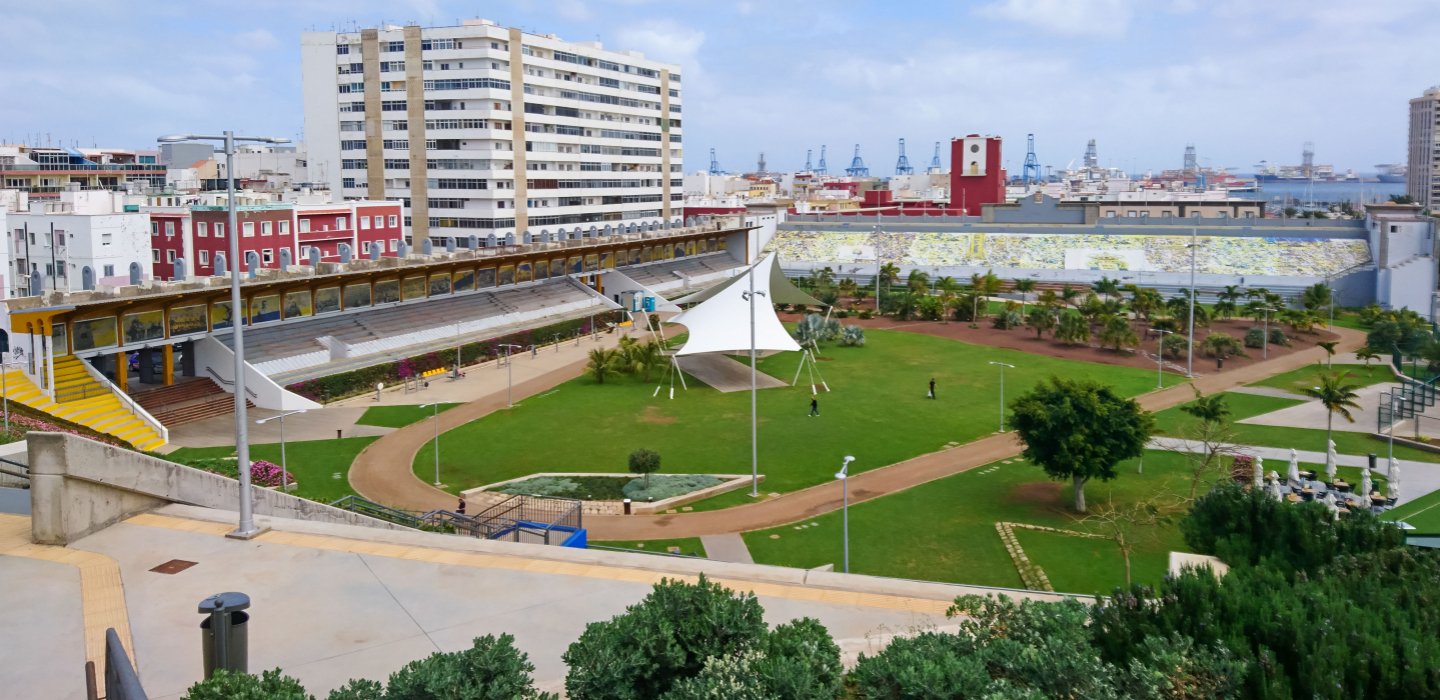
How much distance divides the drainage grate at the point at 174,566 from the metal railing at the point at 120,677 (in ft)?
22.2

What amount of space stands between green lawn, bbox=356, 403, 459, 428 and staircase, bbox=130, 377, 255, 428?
4.92m

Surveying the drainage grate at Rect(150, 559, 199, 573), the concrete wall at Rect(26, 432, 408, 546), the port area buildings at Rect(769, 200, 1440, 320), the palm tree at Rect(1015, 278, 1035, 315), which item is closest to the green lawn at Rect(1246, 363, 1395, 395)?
the port area buildings at Rect(769, 200, 1440, 320)

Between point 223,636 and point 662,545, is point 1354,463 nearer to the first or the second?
point 662,545

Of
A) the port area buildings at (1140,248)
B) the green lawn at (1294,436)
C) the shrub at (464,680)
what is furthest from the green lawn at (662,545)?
the port area buildings at (1140,248)

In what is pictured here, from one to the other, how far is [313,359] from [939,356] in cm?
3162

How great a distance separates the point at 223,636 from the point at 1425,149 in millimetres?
222324

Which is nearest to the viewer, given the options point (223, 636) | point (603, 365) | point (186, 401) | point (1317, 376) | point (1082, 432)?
point (223, 636)

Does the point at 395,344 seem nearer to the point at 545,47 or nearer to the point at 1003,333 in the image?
the point at 1003,333

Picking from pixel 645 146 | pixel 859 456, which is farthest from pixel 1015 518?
pixel 645 146

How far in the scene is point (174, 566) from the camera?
1627cm

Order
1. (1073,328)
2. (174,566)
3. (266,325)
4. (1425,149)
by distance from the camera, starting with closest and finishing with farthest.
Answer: (174,566) → (266,325) → (1073,328) → (1425,149)

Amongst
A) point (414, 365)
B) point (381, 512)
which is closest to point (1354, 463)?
point (381, 512)

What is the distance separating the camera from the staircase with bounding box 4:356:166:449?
36.4 m

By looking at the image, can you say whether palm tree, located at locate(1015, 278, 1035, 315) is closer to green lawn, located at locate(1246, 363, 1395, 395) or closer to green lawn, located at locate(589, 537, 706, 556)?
green lawn, located at locate(1246, 363, 1395, 395)
